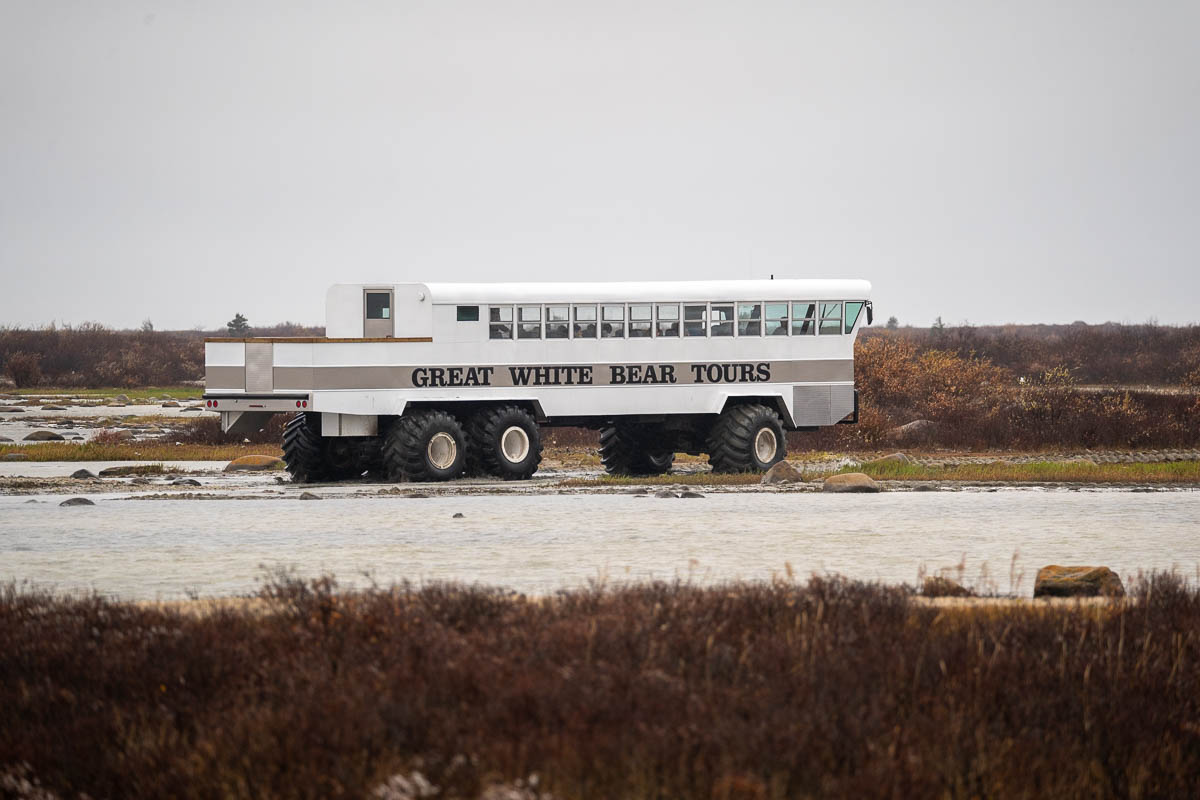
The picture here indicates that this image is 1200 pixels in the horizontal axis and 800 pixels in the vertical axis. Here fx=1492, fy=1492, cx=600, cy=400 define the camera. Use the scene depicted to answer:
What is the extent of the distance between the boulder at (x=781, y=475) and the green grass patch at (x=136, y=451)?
14.4 m

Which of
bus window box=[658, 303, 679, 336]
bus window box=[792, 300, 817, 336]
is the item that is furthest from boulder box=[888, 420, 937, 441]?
bus window box=[658, 303, 679, 336]

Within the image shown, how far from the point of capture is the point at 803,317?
28.5m

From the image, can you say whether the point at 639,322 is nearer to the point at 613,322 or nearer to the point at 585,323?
the point at 613,322

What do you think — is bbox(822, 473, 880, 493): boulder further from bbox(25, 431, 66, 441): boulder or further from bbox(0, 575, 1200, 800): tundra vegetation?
bbox(25, 431, 66, 441): boulder

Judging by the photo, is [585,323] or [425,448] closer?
[425,448]

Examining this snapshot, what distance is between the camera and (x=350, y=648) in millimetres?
8250

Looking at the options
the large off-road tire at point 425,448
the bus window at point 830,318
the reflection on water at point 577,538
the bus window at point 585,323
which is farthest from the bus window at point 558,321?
the reflection on water at point 577,538

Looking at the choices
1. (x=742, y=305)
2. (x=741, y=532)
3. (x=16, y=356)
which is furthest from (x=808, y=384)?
(x=16, y=356)

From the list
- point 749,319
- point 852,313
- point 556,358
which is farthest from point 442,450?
point 852,313

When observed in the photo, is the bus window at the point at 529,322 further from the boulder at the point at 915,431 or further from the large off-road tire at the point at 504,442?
the boulder at the point at 915,431

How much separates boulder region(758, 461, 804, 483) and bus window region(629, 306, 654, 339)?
4.00m

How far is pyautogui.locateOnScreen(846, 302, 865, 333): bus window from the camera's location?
28.6m

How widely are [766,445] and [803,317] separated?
2557 millimetres

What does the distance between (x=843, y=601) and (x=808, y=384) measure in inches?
749
